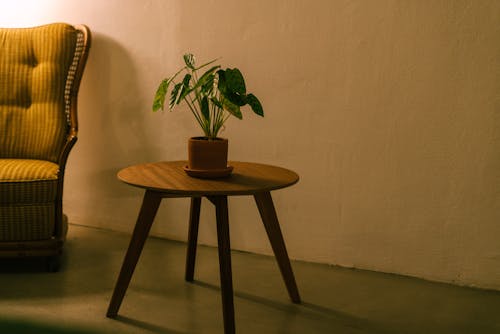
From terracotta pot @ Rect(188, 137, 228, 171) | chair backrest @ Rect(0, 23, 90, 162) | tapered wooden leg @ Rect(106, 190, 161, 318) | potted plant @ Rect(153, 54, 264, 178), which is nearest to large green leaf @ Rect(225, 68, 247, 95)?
potted plant @ Rect(153, 54, 264, 178)

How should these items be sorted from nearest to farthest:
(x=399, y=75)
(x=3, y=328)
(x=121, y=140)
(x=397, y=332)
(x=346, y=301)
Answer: (x=3, y=328) < (x=397, y=332) < (x=346, y=301) < (x=399, y=75) < (x=121, y=140)

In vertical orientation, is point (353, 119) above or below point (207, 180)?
above

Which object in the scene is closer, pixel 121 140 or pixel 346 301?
pixel 346 301

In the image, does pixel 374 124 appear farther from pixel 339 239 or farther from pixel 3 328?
pixel 3 328

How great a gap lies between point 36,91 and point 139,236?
1085 millimetres

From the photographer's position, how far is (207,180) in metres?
1.63

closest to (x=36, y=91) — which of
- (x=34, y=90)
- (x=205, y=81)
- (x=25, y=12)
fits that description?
(x=34, y=90)

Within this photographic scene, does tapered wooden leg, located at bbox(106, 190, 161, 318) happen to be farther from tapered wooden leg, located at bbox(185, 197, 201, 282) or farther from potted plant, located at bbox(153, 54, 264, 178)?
tapered wooden leg, located at bbox(185, 197, 201, 282)

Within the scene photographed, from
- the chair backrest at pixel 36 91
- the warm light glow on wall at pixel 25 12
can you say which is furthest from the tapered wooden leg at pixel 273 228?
the warm light glow on wall at pixel 25 12

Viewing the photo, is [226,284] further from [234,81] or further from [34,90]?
[34,90]

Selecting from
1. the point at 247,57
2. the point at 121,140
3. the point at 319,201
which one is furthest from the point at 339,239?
the point at 121,140

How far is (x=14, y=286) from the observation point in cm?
197

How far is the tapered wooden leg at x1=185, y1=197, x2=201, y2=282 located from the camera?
1976mm

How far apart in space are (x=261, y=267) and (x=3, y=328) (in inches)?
77.9
